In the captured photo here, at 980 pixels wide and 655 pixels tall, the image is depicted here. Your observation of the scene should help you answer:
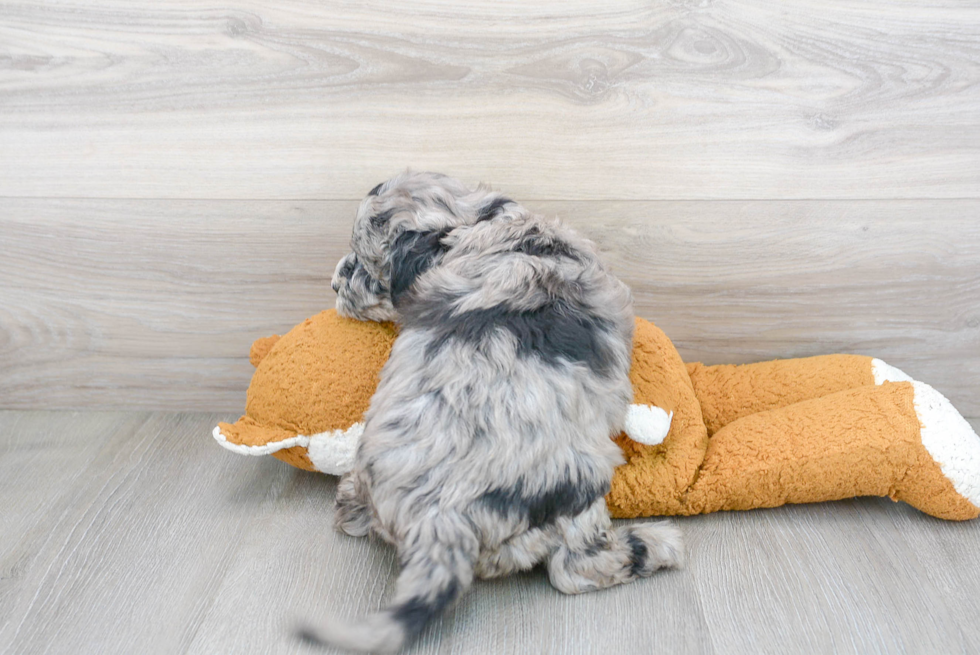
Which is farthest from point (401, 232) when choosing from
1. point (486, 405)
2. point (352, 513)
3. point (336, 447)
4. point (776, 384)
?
point (776, 384)

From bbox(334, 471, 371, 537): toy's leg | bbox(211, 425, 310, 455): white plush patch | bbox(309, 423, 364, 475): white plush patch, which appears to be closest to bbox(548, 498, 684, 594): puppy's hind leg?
bbox(334, 471, 371, 537): toy's leg

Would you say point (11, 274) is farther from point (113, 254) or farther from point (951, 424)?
point (951, 424)

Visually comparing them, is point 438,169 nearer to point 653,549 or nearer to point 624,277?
point 624,277

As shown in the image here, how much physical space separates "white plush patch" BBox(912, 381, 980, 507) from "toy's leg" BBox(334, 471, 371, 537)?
1.26 metres

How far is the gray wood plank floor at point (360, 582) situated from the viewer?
1424 millimetres

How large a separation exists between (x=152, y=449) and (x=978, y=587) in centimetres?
207

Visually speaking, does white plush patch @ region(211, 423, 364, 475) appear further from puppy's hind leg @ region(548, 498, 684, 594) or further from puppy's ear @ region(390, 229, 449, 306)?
puppy's hind leg @ region(548, 498, 684, 594)

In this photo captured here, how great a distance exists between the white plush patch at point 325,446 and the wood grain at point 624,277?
504 millimetres

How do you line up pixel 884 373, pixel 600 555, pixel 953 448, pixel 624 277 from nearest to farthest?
pixel 600 555 < pixel 953 448 < pixel 884 373 < pixel 624 277

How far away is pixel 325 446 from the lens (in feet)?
5.88

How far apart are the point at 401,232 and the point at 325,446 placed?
1.86 ft

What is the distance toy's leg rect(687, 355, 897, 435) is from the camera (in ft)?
6.37

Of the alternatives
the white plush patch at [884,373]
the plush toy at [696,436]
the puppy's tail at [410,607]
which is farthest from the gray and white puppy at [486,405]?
the white plush patch at [884,373]

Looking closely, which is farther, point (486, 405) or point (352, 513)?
point (352, 513)
